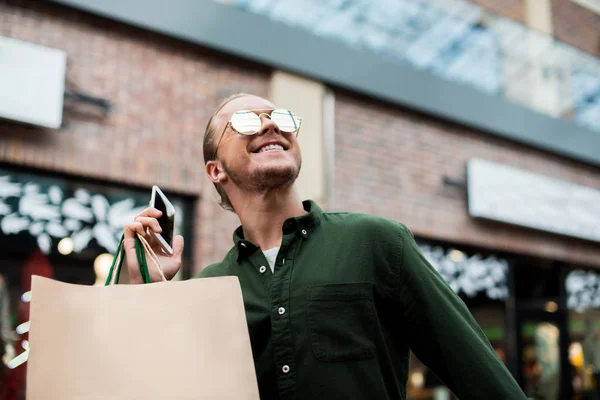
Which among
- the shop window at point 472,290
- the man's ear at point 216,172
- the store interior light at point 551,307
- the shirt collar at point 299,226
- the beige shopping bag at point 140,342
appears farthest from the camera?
the store interior light at point 551,307

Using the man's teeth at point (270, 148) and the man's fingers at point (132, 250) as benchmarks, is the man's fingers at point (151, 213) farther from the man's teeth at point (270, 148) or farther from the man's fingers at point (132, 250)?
the man's teeth at point (270, 148)

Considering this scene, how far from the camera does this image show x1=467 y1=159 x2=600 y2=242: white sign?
25.6 feet

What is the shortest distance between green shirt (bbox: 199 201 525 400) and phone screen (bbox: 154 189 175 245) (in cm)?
32

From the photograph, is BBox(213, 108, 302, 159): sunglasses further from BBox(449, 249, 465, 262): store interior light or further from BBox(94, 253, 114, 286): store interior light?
BBox(449, 249, 465, 262): store interior light

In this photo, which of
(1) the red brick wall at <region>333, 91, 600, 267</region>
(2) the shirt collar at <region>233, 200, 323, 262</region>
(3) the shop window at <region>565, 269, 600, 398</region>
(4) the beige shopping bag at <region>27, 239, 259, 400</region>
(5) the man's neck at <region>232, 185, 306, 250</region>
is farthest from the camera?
(3) the shop window at <region>565, 269, 600, 398</region>

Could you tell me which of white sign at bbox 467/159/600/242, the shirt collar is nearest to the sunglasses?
the shirt collar

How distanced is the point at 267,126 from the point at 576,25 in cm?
1009

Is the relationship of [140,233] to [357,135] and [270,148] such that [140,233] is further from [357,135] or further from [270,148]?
[357,135]

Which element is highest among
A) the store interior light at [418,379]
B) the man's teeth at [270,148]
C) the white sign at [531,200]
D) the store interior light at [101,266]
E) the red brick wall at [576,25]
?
the red brick wall at [576,25]

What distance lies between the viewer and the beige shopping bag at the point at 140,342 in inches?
51.7

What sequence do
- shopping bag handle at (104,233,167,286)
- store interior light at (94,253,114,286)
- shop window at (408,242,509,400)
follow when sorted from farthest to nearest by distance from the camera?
shop window at (408,242,509,400) → store interior light at (94,253,114,286) → shopping bag handle at (104,233,167,286)

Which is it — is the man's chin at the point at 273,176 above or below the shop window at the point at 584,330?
above

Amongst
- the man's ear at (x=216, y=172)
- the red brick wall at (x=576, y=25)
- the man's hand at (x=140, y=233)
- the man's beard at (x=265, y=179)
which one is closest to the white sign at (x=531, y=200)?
the red brick wall at (x=576, y=25)

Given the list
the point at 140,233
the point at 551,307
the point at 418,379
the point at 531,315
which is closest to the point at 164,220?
the point at 140,233
